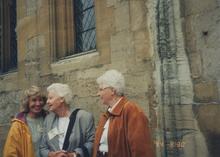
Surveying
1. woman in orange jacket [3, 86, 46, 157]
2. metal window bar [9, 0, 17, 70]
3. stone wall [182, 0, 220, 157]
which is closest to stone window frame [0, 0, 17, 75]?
metal window bar [9, 0, 17, 70]

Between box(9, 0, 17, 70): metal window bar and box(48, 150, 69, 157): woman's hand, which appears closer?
box(48, 150, 69, 157): woman's hand

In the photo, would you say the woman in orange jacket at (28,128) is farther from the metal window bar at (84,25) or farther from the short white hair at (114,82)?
the metal window bar at (84,25)

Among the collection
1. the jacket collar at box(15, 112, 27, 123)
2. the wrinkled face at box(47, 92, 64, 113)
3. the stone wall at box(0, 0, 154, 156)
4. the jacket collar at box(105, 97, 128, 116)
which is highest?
the stone wall at box(0, 0, 154, 156)

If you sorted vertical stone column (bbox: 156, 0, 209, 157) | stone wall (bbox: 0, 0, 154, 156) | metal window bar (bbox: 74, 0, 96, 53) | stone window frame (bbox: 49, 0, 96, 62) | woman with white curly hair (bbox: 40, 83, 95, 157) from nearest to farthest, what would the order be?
woman with white curly hair (bbox: 40, 83, 95, 157), vertical stone column (bbox: 156, 0, 209, 157), stone wall (bbox: 0, 0, 154, 156), metal window bar (bbox: 74, 0, 96, 53), stone window frame (bbox: 49, 0, 96, 62)

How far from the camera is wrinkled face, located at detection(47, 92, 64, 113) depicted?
393 cm

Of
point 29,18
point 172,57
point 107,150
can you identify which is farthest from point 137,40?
point 29,18

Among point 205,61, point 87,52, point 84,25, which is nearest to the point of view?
point 205,61

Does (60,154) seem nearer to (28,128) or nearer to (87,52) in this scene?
(28,128)

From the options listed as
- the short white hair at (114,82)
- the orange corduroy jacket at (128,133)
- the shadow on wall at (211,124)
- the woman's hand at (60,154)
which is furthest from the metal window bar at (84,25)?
the orange corduroy jacket at (128,133)

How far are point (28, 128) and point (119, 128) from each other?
1.06m

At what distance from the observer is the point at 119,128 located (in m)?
3.49

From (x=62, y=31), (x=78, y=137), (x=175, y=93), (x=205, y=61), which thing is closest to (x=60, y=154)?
(x=78, y=137)

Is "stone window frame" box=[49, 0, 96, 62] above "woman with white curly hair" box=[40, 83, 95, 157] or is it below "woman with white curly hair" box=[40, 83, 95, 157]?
above

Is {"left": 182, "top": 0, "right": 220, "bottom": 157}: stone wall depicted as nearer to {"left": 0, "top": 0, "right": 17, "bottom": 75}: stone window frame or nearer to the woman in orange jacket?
the woman in orange jacket
